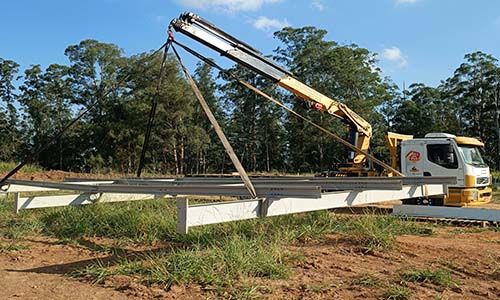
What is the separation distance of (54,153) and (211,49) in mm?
39131

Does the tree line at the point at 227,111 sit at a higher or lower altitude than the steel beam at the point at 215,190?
higher

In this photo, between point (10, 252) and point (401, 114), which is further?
point (401, 114)

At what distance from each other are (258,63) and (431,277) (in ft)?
24.7

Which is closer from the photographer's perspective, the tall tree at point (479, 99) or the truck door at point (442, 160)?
the truck door at point (442, 160)

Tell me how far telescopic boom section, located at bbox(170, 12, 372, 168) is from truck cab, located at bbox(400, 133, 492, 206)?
4.85 ft

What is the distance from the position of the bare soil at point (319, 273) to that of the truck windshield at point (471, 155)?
5631mm

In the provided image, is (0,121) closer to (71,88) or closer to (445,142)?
(71,88)

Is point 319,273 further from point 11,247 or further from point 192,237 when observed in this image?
point 11,247

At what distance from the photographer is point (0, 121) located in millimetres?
44344

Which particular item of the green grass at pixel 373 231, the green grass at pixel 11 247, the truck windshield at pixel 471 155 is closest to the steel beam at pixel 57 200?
the green grass at pixel 11 247

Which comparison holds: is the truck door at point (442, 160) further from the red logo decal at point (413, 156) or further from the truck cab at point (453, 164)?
the red logo decal at point (413, 156)

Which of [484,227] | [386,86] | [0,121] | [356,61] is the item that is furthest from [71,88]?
[484,227]

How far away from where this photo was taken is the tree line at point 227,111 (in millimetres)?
37719

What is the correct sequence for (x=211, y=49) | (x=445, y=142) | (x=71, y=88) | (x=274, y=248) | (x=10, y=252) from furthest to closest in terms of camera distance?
(x=71, y=88)
(x=445, y=142)
(x=211, y=49)
(x=10, y=252)
(x=274, y=248)
